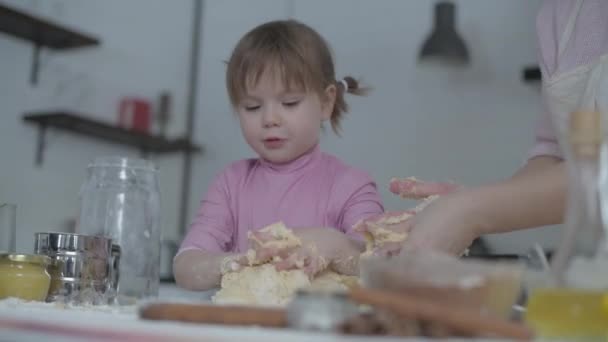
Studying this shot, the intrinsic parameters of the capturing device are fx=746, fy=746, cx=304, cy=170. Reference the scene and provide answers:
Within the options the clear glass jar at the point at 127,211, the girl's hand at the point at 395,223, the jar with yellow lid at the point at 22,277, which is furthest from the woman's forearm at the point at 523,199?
the clear glass jar at the point at 127,211

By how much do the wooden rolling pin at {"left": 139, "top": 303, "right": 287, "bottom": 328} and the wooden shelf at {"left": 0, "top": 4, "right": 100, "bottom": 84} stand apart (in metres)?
2.52

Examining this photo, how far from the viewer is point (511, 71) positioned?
10.1 ft

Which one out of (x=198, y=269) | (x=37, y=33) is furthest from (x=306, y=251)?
(x=37, y=33)

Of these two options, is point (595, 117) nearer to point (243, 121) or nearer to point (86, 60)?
point (243, 121)

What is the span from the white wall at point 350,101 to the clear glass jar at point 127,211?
1306 mm

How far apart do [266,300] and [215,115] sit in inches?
115

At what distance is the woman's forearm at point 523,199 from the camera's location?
33.1 inches

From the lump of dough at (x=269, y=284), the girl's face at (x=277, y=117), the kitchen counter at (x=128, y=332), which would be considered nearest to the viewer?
the kitchen counter at (x=128, y=332)

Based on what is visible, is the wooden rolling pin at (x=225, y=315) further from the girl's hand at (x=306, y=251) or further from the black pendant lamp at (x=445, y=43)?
the black pendant lamp at (x=445, y=43)

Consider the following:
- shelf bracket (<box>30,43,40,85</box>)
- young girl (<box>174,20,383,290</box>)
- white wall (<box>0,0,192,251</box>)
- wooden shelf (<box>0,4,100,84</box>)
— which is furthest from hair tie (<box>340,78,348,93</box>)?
shelf bracket (<box>30,43,40,85</box>)

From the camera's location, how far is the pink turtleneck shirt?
129 centimetres

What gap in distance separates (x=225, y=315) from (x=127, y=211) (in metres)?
1.38

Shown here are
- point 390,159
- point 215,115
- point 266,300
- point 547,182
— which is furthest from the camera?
point 215,115

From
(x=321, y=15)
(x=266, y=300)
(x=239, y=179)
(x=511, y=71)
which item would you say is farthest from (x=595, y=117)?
(x=321, y=15)
